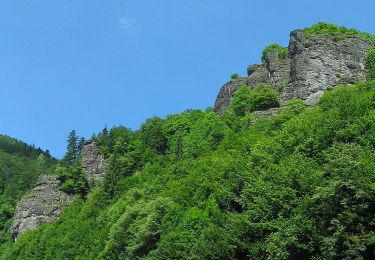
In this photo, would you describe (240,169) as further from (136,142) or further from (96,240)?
(136,142)

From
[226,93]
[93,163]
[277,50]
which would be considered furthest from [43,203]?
[277,50]

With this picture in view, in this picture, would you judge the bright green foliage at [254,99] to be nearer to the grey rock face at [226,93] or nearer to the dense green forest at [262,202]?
the dense green forest at [262,202]

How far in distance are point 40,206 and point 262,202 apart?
2895 inches

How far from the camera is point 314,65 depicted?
91.1 meters

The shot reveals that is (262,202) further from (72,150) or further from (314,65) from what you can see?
(72,150)

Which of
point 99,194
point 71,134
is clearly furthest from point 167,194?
point 71,134

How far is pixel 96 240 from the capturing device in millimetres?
72188

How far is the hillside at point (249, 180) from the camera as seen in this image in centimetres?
3912

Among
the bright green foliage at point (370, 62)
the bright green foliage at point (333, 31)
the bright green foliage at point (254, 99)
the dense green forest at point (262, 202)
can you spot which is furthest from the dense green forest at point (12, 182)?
the bright green foliage at point (370, 62)

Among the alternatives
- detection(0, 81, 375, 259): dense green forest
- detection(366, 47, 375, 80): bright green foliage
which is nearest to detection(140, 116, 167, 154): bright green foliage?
detection(0, 81, 375, 259): dense green forest

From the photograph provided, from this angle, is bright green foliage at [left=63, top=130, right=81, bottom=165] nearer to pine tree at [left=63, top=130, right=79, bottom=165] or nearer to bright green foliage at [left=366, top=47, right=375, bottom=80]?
pine tree at [left=63, top=130, right=79, bottom=165]

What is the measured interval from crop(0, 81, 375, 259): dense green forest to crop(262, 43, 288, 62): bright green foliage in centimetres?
1147

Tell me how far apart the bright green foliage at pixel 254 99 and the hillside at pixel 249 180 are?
184mm

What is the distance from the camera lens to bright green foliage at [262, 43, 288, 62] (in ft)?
328
